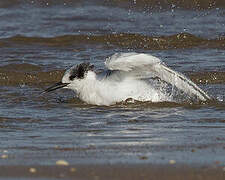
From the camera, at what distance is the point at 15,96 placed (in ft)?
29.5

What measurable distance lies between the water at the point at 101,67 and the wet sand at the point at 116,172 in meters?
0.19

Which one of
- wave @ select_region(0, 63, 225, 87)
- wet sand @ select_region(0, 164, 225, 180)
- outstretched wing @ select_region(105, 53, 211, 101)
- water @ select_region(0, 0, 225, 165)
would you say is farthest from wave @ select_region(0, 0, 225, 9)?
wet sand @ select_region(0, 164, 225, 180)

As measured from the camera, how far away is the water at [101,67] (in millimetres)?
5355

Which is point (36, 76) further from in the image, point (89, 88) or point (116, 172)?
point (116, 172)

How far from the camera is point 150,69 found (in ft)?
27.2

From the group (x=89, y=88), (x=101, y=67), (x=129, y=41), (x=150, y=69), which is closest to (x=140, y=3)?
(x=129, y=41)

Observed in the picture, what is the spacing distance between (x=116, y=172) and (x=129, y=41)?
9.03 meters

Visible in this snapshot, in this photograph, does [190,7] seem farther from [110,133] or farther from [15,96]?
[110,133]

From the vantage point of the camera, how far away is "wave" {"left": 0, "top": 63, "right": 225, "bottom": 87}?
10.1 metres

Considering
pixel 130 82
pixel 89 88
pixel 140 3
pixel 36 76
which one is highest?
pixel 140 3

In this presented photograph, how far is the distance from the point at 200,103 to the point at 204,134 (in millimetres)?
2115

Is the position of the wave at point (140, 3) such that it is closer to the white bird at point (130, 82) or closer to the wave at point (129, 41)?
the wave at point (129, 41)

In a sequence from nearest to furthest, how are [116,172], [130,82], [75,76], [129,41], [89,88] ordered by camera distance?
1. [116,172]
2. [130,82]
3. [89,88]
4. [75,76]
5. [129,41]

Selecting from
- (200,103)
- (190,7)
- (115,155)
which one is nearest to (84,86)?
(200,103)
